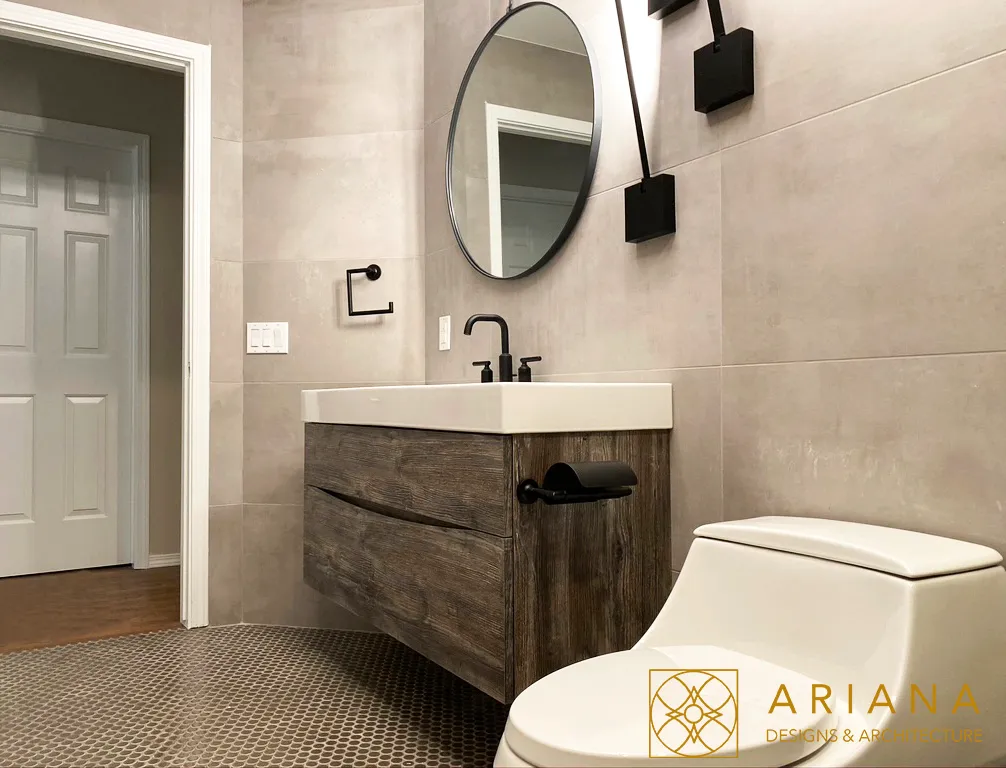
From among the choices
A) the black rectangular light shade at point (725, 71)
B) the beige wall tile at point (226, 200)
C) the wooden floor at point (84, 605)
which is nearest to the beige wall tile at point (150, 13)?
the beige wall tile at point (226, 200)

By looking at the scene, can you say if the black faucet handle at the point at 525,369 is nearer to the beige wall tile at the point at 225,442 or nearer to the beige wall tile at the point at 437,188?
the beige wall tile at the point at 437,188

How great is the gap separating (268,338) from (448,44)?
3.76 ft

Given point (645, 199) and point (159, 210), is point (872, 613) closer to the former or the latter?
point (645, 199)

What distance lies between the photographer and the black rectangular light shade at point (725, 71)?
1.46 metres

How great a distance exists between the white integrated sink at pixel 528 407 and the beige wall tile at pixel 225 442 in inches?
40.4

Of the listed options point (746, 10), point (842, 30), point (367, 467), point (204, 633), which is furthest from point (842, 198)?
point (204, 633)

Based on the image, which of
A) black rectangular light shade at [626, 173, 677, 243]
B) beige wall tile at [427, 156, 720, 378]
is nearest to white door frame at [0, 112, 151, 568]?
beige wall tile at [427, 156, 720, 378]

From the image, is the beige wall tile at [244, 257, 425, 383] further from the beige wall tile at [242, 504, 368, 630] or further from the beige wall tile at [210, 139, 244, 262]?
the beige wall tile at [242, 504, 368, 630]

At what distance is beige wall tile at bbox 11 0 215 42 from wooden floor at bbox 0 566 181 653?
201 centimetres

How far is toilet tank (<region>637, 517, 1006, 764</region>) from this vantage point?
0.97m

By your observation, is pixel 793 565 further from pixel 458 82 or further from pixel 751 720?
pixel 458 82

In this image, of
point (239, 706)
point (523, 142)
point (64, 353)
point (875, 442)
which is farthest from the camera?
point (64, 353)

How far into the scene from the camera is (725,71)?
1.49 meters

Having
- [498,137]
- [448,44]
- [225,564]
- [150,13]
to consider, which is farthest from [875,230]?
[150,13]
